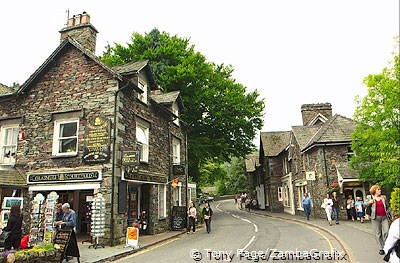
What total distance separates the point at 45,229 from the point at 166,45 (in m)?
19.0

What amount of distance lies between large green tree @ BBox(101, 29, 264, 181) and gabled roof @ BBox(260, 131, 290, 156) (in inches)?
379

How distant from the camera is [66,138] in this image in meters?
13.5

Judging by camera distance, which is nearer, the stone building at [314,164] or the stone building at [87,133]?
the stone building at [87,133]

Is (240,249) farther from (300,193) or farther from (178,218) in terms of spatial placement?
(300,193)

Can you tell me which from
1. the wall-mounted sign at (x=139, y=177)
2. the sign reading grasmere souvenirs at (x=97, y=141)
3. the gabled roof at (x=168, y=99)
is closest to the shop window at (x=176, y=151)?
the gabled roof at (x=168, y=99)

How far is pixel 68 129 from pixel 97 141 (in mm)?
2037

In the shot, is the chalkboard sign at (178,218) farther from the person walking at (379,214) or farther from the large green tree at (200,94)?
the person walking at (379,214)

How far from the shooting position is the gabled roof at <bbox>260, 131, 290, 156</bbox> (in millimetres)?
36031

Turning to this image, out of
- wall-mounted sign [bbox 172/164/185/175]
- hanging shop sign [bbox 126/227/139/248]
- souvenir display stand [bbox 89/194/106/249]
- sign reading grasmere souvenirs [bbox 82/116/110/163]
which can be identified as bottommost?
hanging shop sign [bbox 126/227/139/248]

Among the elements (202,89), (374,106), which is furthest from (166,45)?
(374,106)

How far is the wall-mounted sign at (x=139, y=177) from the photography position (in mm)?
12914

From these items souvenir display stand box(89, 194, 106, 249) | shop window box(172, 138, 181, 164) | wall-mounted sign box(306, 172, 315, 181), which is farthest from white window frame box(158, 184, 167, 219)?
wall-mounted sign box(306, 172, 315, 181)

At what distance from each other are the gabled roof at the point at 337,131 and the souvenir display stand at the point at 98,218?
1616 cm

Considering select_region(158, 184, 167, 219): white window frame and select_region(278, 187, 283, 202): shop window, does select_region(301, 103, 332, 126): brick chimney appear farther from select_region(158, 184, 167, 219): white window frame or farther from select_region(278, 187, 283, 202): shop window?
select_region(158, 184, 167, 219): white window frame
